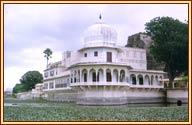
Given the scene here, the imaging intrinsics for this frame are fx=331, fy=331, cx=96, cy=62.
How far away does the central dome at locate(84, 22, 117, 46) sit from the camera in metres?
38.3

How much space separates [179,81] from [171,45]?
12977 millimetres

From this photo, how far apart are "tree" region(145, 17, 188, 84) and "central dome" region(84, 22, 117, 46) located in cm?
661

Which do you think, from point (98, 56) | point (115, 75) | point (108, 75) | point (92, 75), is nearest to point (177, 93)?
point (115, 75)

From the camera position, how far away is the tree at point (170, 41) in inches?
1615

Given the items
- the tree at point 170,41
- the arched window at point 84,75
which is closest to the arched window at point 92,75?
the arched window at point 84,75

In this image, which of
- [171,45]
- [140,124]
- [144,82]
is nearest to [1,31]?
[140,124]

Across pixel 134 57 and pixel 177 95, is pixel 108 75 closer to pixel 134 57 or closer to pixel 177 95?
pixel 177 95

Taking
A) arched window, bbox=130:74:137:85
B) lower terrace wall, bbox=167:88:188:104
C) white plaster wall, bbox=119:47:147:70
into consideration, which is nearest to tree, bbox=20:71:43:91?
white plaster wall, bbox=119:47:147:70

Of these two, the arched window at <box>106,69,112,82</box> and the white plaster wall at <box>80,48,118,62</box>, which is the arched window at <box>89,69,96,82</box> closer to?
the arched window at <box>106,69,112,82</box>

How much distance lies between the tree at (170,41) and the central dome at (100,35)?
260 inches

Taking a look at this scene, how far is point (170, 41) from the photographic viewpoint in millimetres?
41688

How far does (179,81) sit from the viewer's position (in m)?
52.1

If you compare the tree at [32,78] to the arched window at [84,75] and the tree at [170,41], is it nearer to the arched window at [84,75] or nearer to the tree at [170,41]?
the tree at [170,41]

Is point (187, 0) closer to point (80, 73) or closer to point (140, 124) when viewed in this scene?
point (140, 124)
